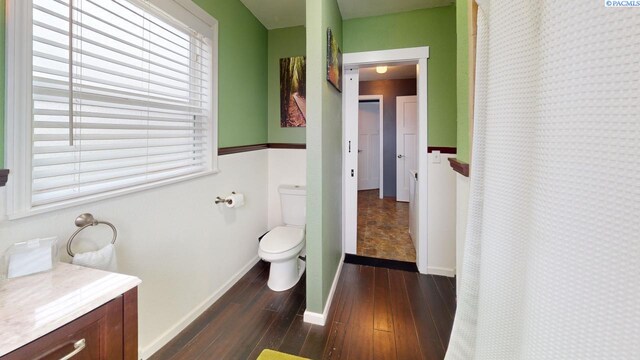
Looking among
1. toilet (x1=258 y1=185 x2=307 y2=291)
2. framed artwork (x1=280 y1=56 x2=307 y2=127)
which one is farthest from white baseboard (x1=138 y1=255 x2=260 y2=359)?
framed artwork (x1=280 y1=56 x2=307 y2=127)

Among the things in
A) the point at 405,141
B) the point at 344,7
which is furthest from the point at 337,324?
the point at 405,141

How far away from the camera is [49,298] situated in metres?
0.74

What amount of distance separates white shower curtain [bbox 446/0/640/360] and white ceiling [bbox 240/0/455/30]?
2.00m

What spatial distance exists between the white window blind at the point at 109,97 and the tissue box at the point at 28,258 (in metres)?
0.18

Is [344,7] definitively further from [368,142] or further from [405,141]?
[368,142]

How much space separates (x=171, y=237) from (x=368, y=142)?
16.7 ft

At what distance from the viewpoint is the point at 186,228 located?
1.73 metres

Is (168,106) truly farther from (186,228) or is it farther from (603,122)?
(603,122)

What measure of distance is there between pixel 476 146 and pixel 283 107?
7.39 ft

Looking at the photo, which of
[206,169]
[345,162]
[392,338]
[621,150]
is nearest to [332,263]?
[392,338]

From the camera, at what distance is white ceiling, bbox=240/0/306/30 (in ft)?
7.48

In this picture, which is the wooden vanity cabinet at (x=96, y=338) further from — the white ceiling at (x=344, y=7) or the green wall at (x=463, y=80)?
the white ceiling at (x=344, y=7)

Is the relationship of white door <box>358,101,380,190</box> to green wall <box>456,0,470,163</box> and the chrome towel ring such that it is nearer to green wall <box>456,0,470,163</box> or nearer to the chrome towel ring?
green wall <box>456,0,470,163</box>

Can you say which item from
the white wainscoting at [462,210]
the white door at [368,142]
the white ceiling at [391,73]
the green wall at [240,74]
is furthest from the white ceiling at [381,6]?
the white door at [368,142]
